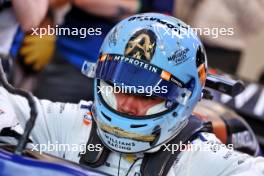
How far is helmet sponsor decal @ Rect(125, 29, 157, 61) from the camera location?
5.79ft

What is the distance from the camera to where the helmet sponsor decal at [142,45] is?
1.77 metres

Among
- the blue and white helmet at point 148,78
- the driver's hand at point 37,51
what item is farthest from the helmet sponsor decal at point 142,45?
the driver's hand at point 37,51

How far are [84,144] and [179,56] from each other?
33 centimetres

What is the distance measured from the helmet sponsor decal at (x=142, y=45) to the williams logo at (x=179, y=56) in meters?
0.05

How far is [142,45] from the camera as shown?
1773 millimetres

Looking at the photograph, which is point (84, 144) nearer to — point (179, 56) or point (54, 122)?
point (54, 122)

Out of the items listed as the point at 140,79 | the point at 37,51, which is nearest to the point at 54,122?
the point at 140,79

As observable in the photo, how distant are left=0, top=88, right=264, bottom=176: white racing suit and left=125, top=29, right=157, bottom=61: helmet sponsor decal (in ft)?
0.84

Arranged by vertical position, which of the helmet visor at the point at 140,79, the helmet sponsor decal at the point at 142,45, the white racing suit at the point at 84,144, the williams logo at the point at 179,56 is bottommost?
the white racing suit at the point at 84,144

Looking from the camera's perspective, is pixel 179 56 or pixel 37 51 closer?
pixel 179 56

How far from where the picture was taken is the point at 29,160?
1.56 m

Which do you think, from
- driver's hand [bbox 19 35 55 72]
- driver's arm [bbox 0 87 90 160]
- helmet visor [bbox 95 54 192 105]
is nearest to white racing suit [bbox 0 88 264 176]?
driver's arm [bbox 0 87 90 160]

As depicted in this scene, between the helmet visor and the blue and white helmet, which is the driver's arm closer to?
the blue and white helmet

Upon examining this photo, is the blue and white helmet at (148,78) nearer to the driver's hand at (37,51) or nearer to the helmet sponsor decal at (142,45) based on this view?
the helmet sponsor decal at (142,45)
